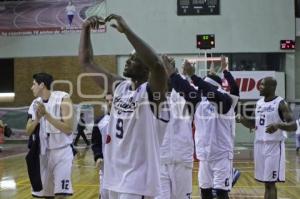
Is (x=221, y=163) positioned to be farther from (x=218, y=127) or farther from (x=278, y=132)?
(x=278, y=132)

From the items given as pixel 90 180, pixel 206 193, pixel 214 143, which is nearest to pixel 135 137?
pixel 214 143

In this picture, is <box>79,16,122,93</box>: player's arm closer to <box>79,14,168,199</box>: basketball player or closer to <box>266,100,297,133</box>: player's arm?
Answer: <box>79,14,168,199</box>: basketball player

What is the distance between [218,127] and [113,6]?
1840 cm

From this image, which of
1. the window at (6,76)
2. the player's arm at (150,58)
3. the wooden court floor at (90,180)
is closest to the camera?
the player's arm at (150,58)

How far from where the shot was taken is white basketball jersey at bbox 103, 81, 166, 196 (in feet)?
11.9

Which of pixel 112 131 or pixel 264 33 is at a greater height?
pixel 264 33

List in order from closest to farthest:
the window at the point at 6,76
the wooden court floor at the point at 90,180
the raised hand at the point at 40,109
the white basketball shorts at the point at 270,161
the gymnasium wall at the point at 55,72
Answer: the raised hand at the point at 40,109
the white basketball shorts at the point at 270,161
the wooden court floor at the point at 90,180
the gymnasium wall at the point at 55,72
the window at the point at 6,76

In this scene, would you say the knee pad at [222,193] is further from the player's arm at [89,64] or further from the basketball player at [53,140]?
the player's arm at [89,64]

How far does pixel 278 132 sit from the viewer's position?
7621 mm

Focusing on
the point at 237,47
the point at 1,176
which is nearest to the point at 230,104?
the point at 1,176

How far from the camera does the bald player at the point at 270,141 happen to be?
7.55m

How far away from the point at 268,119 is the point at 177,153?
2.43 meters

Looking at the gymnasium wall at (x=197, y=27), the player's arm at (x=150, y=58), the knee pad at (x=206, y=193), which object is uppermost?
the gymnasium wall at (x=197, y=27)

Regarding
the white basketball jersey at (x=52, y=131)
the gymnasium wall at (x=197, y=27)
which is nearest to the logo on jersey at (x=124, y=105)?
the white basketball jersey at (x=52, y=131)
